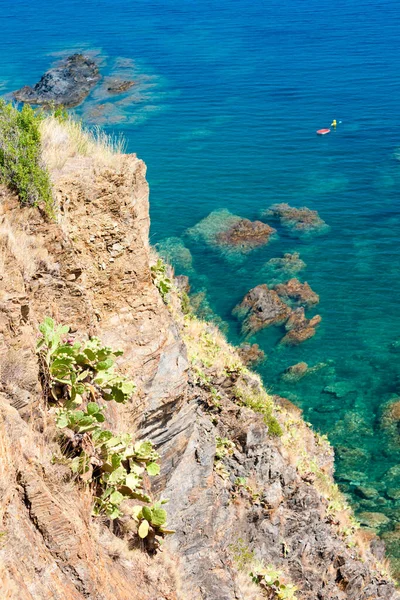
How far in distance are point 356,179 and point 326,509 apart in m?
29.3

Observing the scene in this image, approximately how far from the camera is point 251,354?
25250mm

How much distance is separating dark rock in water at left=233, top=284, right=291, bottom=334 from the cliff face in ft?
33.1

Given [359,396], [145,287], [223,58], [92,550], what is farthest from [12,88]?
[92,550]

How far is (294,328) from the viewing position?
26.8 metres

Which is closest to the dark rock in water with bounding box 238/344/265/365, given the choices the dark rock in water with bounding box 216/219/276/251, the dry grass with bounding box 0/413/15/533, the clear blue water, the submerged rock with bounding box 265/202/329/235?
the clear blue water

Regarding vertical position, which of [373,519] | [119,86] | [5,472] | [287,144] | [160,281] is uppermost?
[119,86]

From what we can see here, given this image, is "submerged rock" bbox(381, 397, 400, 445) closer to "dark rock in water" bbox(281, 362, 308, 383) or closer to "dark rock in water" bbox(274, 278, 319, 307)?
"dark rock in water" bbox(281, 362, 308, 383)

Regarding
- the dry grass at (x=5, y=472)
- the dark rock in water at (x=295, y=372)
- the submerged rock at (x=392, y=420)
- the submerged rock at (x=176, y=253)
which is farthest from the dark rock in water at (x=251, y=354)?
the dry grass at (x=5, y=472)

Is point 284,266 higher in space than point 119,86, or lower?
lower

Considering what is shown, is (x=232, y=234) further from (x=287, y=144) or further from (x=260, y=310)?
(x=287, y=144)

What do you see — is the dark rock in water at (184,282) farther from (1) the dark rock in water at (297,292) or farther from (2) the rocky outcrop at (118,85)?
(2) the rocky outcrop at (118,85)

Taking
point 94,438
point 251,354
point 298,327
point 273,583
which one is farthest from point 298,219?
point 94,438

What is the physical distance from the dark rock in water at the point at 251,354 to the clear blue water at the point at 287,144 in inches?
22.5

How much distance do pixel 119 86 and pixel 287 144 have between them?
819 inches
